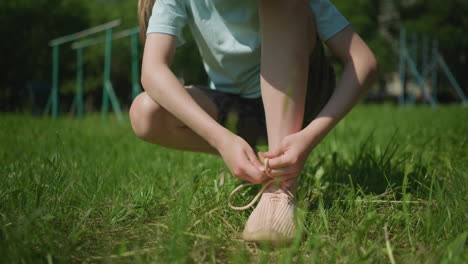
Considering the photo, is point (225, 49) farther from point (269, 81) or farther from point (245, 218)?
point (245, 218)

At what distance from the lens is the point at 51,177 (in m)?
1.04

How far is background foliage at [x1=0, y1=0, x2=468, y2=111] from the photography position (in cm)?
1105

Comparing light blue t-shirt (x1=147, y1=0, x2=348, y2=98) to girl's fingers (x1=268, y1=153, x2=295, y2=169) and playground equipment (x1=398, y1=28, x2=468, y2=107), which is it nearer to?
girl's fingers (x1=268, y1=153, x2=295, y2=169)

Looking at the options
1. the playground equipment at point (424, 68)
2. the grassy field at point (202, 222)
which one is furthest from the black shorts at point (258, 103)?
the playground equipment at point (424, 68)

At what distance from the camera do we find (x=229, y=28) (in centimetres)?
116

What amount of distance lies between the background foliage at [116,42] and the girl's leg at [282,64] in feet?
26.5

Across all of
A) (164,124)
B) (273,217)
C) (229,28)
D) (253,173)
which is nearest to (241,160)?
(253,173)

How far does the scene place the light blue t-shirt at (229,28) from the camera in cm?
103

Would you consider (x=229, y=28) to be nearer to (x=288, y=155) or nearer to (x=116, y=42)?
(x=288, y=155)

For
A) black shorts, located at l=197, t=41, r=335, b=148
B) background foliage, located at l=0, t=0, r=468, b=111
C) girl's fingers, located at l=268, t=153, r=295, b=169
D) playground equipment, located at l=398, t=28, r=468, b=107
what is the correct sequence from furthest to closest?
background foliage, located at l=0, t=0, r=468, b=111
playground equipment, located at l=398, t=28, r=468, b=107
black shorts, located at l=197, t=41, r=335, b=148
girl's fingers, located at l=268, t=153, r=295, b=169

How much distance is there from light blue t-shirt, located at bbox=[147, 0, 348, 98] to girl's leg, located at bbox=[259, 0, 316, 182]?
0.47 feet

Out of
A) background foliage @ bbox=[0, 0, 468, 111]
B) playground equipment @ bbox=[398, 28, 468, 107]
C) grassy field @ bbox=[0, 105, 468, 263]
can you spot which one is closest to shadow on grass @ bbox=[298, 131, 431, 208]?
grassy field @ bbox=[0, 105, 468, 263]

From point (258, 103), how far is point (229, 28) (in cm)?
26

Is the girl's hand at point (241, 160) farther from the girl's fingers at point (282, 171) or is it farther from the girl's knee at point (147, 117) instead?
the girl's knee at point (147, 117)
